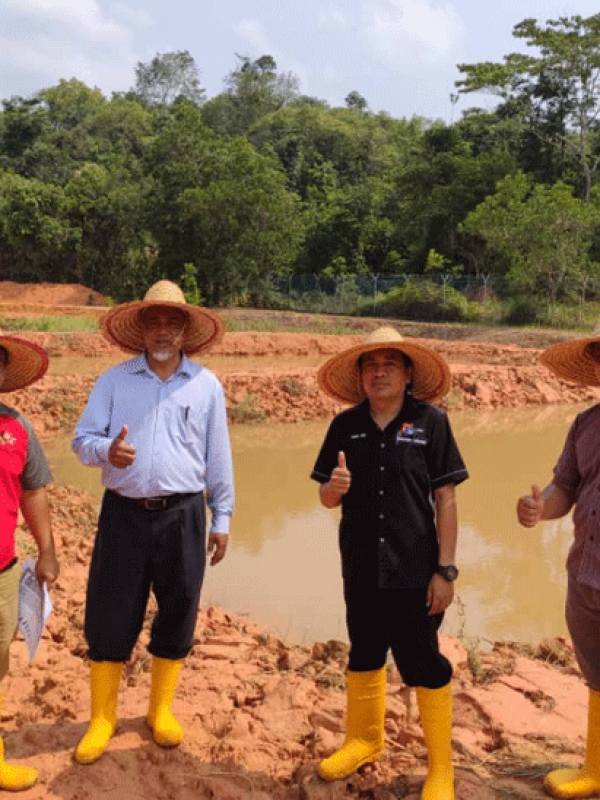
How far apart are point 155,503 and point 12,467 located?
1.54 feet

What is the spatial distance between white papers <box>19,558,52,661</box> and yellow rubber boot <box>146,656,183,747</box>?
0.44 meters

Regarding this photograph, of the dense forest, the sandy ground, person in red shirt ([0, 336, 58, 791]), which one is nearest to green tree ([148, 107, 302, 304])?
the dense forest

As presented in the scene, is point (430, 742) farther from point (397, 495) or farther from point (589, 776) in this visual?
point (397, 495)

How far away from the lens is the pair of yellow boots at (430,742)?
8.50ft

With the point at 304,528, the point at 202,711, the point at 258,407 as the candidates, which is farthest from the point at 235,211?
the point at 202,711

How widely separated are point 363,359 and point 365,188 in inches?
1279

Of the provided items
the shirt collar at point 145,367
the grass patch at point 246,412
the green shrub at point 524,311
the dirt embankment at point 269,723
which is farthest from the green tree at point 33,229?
the shirt collar at point 145,367

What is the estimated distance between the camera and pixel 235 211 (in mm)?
26516

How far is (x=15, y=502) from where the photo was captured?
2652 mm

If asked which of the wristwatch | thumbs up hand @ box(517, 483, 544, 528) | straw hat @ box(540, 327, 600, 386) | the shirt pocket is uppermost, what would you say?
straw hat @ box(540, 327, 600, 386)

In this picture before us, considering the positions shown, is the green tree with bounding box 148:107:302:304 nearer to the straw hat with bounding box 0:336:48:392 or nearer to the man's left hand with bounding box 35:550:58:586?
the straw hat with bounding box 0:336:48:392

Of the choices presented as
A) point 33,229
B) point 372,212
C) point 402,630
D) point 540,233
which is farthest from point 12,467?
point 372,212

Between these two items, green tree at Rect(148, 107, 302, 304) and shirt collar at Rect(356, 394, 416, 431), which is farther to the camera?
green tree at Rect(148, 107, 302, 304)

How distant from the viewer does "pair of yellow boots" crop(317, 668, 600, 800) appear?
2.59m
